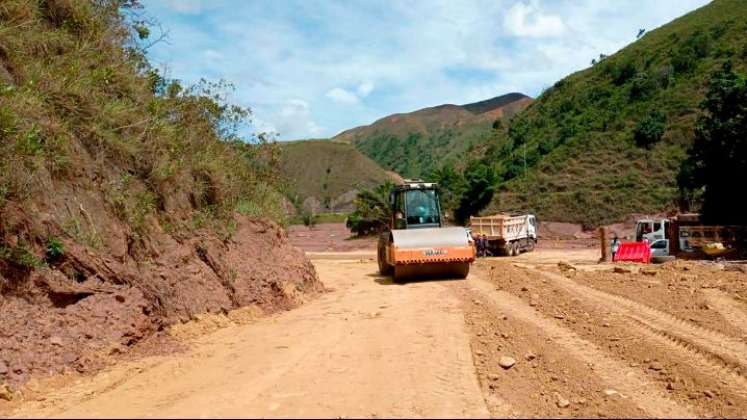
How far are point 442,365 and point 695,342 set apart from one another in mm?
4105

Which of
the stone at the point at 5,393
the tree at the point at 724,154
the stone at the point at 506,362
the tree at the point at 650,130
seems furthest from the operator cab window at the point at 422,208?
the tree at the point at 650,130

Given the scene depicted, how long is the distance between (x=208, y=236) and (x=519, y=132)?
192 ft

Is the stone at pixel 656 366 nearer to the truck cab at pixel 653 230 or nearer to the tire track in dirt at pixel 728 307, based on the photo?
the tire track in dirt at pixel 728 307

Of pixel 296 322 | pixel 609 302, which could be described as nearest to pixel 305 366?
pixel 296 322

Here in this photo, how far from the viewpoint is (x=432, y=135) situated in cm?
17250

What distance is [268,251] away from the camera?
13242 mm

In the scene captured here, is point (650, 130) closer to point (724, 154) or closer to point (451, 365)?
point (724, 154)

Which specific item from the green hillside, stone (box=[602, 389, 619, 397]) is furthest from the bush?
the green hillside

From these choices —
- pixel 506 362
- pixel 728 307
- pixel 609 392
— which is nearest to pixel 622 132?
pixel 728 307

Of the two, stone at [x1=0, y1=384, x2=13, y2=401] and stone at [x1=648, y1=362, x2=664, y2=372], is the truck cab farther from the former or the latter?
stone at [x1=0, y1=384, x2=13, y2=401]

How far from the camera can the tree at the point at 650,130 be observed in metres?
50.9

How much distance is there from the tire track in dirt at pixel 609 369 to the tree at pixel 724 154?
21.0m

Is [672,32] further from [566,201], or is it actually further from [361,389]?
[361,389]

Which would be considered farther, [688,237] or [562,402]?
[688,237]
